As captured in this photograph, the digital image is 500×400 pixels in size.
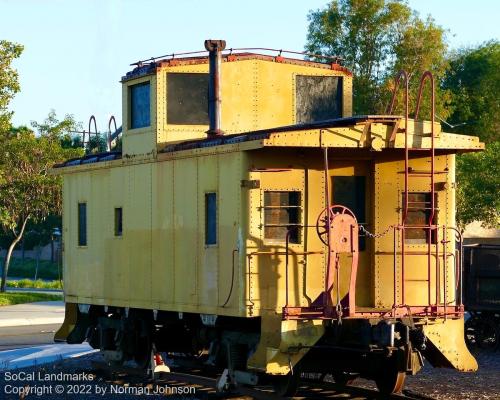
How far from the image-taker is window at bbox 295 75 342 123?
54.4ft

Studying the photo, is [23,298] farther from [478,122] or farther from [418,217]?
[478,122]

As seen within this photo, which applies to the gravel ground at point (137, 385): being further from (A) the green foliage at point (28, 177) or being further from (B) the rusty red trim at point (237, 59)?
(A) the green foliage at point (28, 177)

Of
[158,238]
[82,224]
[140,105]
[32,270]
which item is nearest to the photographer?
[158,238]

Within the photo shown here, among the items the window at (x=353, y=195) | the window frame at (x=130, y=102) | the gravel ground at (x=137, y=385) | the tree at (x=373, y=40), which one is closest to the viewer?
the window at (x=353, y=195)

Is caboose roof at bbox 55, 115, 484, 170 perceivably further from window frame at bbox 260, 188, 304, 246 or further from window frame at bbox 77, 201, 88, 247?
window frame at bbox 77, 201, 88, 247

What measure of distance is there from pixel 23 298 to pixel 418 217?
90.2 feet

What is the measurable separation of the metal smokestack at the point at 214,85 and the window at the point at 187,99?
17.2 inches

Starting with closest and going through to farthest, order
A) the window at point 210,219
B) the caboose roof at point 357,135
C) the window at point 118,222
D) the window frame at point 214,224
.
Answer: the caboose roof at point 357,135 → the window frame at point 214,224 → the window at point 210,219 → the window at point 118,222

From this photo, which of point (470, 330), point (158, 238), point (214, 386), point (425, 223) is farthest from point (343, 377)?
point (470, 330)

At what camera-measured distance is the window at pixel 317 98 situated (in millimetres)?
16578

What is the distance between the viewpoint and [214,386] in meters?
15.4

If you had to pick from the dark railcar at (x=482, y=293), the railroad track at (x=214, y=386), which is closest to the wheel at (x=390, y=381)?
the railroad track at (x=214, y=386)

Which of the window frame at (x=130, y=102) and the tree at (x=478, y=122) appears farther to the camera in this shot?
the tree at (x=478, y=122)

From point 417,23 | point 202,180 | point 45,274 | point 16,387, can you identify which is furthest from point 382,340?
point 45,274
